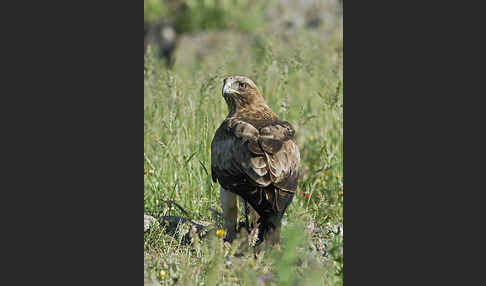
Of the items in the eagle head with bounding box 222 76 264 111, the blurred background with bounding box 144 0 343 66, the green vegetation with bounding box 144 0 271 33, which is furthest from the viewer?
the blurred background with bounding box 144 0 343 66

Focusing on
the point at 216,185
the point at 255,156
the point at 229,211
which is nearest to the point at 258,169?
the point at 255,156

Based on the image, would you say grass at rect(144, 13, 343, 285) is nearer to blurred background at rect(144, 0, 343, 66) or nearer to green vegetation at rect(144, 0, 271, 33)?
blurred background at rect(144, 0, 343, 66)

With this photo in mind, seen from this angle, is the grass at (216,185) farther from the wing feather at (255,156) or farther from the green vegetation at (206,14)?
the green vegetation at (206,14)

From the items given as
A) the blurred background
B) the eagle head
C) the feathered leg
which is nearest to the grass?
the feathered leg

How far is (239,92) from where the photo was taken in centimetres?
530

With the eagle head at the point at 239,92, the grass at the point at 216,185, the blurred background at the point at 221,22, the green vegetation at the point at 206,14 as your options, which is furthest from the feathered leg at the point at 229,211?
the green vegetation at the point at 206,14

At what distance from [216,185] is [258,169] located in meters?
1.36

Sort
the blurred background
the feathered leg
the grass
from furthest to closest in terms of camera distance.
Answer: the blurred background < the feathered leg < the grass

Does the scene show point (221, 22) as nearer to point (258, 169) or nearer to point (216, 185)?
point (216, 185)

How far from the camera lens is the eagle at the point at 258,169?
14.6 ft

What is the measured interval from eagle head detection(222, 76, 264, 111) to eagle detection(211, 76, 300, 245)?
0.26m

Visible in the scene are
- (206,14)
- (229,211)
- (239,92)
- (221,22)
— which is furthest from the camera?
(221,22)

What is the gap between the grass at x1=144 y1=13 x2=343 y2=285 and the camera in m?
4.06

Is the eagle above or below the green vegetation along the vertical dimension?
below
